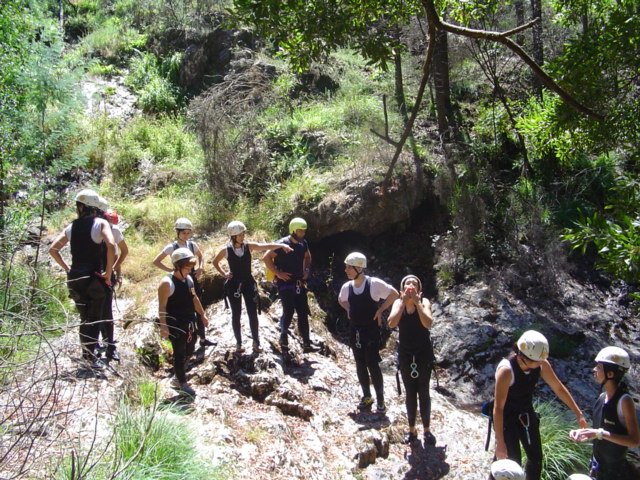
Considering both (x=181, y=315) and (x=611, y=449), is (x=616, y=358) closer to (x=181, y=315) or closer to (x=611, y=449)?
(x=611, y=449)

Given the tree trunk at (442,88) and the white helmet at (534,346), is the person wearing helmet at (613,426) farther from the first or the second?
Answer: the tree trunk at (442,88)

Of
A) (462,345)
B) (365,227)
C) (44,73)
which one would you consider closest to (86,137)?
(44,73)

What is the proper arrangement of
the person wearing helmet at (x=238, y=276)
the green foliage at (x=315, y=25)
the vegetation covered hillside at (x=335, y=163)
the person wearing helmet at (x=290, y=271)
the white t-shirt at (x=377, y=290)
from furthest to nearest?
the vegetation covered hillside at (x=335, y=163) → the person wearing helmet at (x=290, y=271) → the person wearing helmet at (x=238, y=276) → the white t-shirt at (x=377, y=290) → the green foliage at (x=315, y=25)

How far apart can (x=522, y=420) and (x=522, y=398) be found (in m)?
0.19

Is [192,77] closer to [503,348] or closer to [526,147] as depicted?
[526,147]

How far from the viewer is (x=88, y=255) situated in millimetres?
5598

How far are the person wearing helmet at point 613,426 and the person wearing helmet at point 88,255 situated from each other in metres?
4.74

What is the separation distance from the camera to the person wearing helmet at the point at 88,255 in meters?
5.55

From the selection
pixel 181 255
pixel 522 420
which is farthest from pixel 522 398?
pixel 181 255

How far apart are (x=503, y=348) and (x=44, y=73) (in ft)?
28.0

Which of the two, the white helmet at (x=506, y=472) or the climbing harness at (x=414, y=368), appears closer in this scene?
the white helmet at (x=506, y=472)

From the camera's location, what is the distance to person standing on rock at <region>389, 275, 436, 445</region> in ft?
17.1

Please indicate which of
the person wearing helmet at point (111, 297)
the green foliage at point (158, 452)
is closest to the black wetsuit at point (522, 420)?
the green foliage at point (158, 452)

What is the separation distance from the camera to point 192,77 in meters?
17.3
